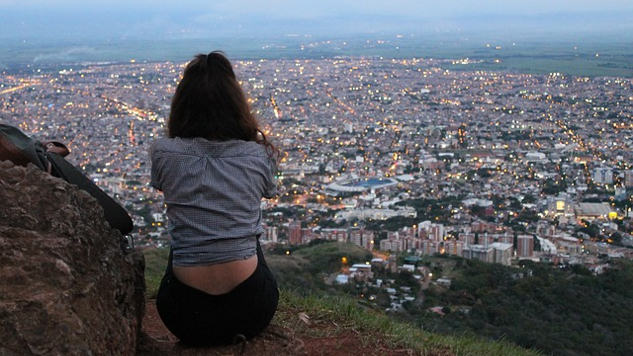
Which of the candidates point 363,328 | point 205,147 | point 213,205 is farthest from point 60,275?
point 363,328

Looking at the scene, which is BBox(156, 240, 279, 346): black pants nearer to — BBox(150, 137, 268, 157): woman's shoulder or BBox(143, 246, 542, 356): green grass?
BBox(150, 137, 268, 157): woman's shoulder

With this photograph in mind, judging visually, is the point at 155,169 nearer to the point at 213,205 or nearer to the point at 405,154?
the point at 213,205

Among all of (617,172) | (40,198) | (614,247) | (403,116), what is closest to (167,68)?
(403,116)

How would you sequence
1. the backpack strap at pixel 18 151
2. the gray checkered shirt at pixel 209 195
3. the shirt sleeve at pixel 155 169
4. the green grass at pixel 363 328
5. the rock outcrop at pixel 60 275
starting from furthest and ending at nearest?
the green grass at pixel 363 328
the backpack strap at pixel 18 151
the shirt sleeve at pixel 155 169
the gray checkered shirt at pixel 209 195
the rock outcrop at pixel 60 275

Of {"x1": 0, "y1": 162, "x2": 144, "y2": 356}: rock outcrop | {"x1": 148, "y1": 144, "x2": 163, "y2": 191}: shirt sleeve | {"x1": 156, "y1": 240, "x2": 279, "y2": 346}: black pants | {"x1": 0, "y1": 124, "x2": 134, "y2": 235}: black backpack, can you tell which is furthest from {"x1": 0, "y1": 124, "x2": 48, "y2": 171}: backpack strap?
{"x1": 156, "y1": 240, "x2": 279, "y2": 346}: black pants

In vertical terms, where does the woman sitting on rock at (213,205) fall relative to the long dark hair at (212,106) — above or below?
below

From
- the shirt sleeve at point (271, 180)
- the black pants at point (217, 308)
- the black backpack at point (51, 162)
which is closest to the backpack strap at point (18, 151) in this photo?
the black backpack at point (51, 162)

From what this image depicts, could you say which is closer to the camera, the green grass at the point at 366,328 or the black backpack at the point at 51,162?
the black backpack at the point at 51,162

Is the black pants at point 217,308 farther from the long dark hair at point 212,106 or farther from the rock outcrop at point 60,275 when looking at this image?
the long dark hair at point 212,106
